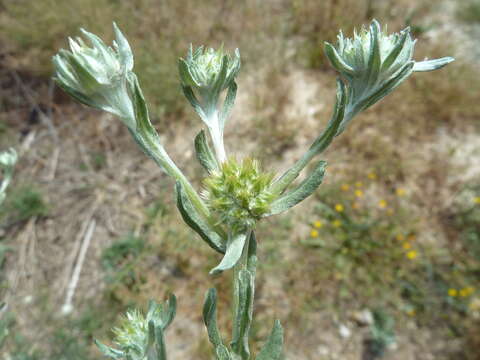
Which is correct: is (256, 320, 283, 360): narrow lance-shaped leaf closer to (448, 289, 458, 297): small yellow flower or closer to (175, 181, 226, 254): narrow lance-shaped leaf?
(175, 181, 226, 254): narrow lance-shaped leaf

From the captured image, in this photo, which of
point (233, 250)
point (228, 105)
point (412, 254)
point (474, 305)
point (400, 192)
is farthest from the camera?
point (400, 192)

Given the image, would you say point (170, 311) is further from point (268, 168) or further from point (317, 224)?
point (268, 168)

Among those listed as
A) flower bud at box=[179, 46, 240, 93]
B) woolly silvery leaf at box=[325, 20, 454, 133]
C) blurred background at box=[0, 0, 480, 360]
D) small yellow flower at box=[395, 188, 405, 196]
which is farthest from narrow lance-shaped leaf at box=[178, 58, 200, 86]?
small yellow flower at box=[395, 188, 405, 196]

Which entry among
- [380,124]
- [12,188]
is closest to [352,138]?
[380,124]

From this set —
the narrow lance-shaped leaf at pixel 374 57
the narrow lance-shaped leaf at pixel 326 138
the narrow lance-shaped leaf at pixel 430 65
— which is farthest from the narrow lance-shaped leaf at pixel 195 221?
the narrow lance-shaped leaf at pixel 430 65

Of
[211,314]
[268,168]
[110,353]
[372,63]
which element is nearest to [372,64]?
[372,63]

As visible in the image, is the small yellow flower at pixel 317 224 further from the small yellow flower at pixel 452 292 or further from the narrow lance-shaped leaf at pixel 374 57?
the narrow lance-shaped leaf at pixel 374 57
